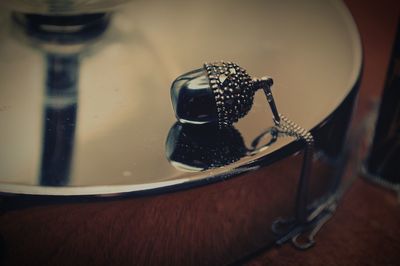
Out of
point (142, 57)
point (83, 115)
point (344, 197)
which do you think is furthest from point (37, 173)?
point (344, 197)

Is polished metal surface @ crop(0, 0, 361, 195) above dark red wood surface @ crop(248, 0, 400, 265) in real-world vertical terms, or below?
above

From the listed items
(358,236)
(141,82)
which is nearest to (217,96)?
(141,82)

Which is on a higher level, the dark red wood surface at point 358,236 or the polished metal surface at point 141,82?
the polished metal surface at point 141,82

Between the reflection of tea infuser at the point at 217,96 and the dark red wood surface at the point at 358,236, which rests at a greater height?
the reflection of tea infuser at the point at 217,96

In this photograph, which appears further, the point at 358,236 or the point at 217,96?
the point at 358,236

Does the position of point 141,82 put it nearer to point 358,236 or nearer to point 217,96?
point 217,96

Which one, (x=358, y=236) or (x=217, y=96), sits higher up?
(x=217, y=96)

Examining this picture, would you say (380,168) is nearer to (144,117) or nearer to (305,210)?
(305,210)

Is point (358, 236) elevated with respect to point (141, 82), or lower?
lower
